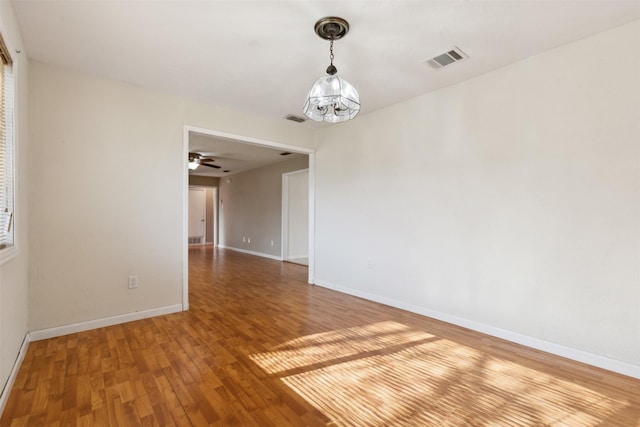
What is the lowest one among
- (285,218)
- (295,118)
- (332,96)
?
(285,218)

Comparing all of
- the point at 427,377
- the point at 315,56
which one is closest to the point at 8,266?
the point at 315,56

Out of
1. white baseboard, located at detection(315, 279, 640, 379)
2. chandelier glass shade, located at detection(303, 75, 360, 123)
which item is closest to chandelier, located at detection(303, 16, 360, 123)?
chandelier glass shade, located at detection(303, 75, 360, 123)

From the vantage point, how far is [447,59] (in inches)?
106

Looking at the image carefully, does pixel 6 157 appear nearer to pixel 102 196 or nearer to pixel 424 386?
pixel 102 196

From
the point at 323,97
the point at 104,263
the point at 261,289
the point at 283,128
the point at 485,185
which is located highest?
the point at 283,128

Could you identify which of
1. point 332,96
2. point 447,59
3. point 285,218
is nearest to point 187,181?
point 332,96

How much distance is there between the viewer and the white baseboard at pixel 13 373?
1747 millimetres

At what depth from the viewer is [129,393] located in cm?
189

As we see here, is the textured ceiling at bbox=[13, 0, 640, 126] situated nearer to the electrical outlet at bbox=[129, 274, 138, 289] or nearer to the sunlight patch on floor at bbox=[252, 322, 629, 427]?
the electrical outlet at bbox=[129, 274, 138, 289]

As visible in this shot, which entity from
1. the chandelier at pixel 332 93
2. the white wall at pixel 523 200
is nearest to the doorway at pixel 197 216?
the white wall at pixel 523 200

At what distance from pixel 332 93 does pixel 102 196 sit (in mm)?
2573

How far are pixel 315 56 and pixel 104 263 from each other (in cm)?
289

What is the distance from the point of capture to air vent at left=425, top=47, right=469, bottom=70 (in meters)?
2.58

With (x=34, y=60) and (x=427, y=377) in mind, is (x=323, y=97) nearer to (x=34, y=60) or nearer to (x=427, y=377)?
(x=427, y=377)
